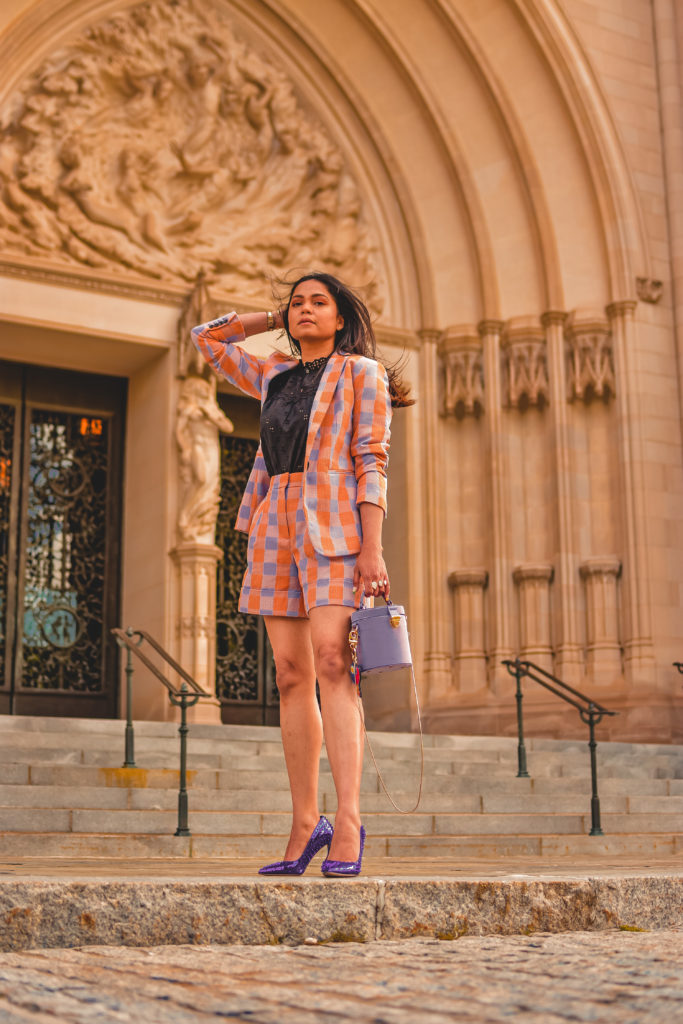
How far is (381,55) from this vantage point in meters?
13.5

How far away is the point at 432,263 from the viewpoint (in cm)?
1348

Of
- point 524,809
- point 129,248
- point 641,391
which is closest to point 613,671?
point 641,391

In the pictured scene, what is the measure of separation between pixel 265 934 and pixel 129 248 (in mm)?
9955

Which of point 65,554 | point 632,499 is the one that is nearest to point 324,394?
point 65,554

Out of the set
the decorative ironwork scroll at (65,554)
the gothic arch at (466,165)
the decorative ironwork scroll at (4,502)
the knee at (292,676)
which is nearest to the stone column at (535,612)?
the gothic arch at (466,165)

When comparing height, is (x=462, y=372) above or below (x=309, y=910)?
above

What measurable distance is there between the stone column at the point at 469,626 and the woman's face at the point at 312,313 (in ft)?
29.8

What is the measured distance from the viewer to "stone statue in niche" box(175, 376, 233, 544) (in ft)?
38.7

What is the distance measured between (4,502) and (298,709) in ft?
28.8

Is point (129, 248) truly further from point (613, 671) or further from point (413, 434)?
point (613, 671)

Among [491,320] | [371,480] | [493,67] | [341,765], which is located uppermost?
[493,67]

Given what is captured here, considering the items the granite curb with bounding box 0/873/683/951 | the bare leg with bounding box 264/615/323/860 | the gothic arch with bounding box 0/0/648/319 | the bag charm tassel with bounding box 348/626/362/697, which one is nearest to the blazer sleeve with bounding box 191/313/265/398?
the bare leg with bounding box 264/615/323/860

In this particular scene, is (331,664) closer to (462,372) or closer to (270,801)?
(270,801)

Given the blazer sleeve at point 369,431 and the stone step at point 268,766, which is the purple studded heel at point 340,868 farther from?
the stone step at point 268,766
